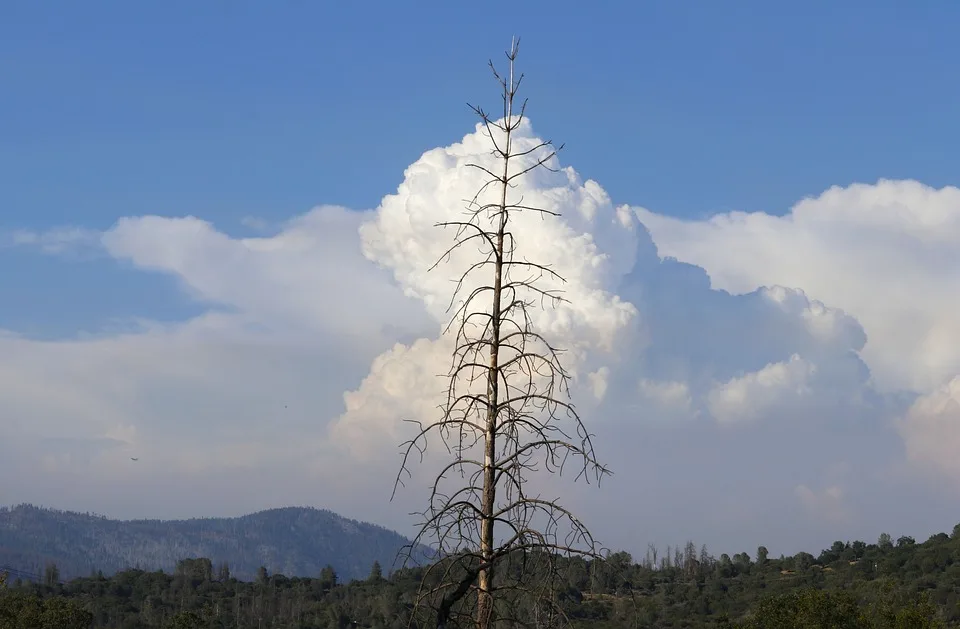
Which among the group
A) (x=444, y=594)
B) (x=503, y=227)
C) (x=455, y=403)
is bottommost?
(x=444, y=594)

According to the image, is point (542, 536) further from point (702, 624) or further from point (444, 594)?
point (702, 624)

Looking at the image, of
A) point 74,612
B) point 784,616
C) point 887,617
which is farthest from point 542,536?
point 74,612

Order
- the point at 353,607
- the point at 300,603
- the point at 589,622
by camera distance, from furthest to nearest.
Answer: the point at 300,603
the point at 353,607
the point at 589,622

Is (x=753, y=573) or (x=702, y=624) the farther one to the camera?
(x=753, y=573)

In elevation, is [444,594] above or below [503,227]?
below

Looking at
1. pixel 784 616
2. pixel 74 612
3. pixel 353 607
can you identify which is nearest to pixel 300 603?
pixel 353 607

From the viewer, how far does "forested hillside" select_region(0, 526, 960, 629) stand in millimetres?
73375

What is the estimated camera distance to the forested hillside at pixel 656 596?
73375mm

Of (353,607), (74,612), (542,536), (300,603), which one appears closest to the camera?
(542,536)

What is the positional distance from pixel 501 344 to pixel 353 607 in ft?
454

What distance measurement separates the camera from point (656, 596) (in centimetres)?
13162

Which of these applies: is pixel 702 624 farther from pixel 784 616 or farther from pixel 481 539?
pixel 481 539

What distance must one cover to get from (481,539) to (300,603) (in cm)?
15356

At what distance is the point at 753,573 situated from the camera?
147125 mm
